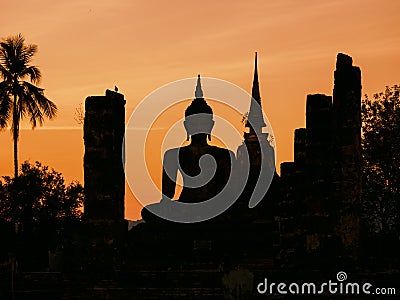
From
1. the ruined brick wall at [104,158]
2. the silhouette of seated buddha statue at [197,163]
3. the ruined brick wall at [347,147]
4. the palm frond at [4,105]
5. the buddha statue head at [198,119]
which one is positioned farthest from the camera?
the palm frond at [4,105]

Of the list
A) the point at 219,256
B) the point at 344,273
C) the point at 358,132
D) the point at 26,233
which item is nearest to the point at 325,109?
the point at 358,132

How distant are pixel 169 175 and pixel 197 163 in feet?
3.67

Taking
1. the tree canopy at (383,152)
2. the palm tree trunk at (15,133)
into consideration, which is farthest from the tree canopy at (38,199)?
the tree canopy at (383,152)

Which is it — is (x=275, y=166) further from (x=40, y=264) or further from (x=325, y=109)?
(x=325, y=109)

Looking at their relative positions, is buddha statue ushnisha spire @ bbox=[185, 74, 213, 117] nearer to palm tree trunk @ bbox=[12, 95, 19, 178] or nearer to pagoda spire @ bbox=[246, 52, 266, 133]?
pagoda spire @ bbox=[246, 52, 266, 133]

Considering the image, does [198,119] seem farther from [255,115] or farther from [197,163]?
[255,115]

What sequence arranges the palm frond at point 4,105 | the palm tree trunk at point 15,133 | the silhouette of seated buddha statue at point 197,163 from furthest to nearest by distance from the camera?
1. the palm frond at point 4,105
2. the palm tree trunk at point 15,133
3. the silhouette of seated buddha statue at point 197,163

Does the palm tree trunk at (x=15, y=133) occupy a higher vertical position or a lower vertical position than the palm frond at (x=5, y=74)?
lower

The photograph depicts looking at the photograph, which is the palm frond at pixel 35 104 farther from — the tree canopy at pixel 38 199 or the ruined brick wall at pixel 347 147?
the ruined brick wall at pixel 347 147

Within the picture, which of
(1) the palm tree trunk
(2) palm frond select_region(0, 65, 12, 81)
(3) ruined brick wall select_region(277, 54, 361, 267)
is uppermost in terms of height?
(2) palm frond select_region(0, 65, 12, 81)

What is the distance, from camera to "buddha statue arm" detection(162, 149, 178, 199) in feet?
140

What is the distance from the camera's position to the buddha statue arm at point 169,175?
4259 cm

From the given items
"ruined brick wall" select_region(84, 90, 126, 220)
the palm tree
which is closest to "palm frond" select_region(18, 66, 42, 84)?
the palm tree

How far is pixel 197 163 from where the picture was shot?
42969 mm
